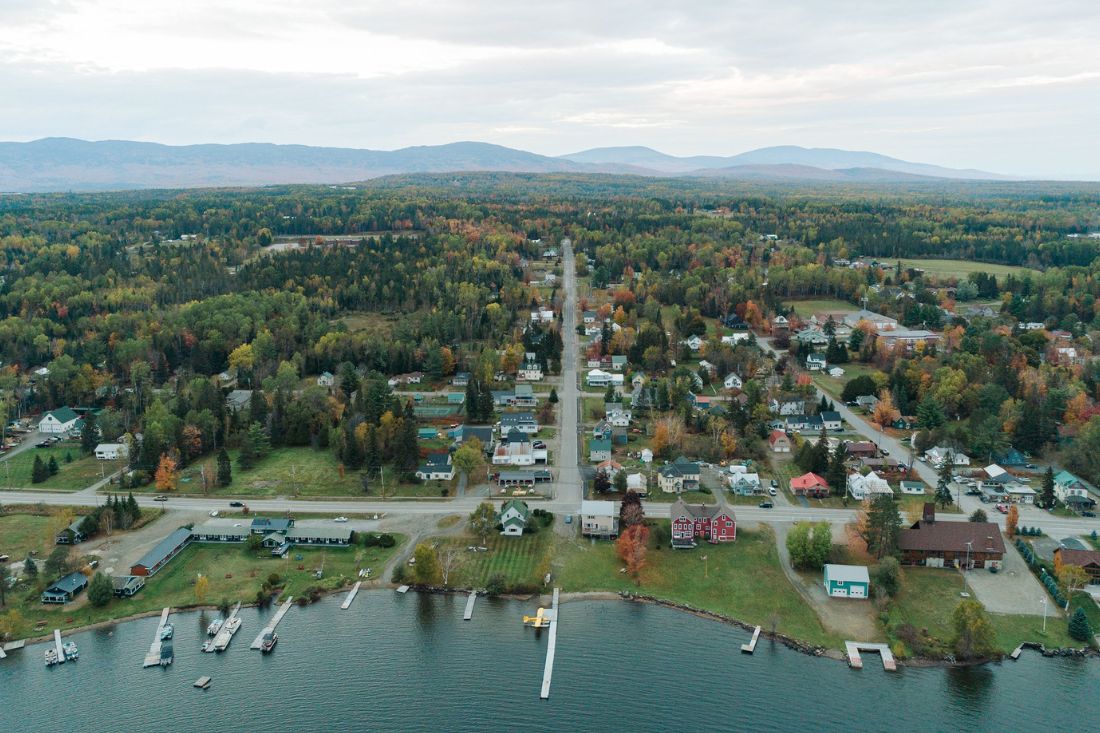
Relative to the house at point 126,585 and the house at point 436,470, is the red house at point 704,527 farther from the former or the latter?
the house at point 126,585

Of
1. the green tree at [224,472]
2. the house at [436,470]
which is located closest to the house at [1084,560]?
the house at [436,470]

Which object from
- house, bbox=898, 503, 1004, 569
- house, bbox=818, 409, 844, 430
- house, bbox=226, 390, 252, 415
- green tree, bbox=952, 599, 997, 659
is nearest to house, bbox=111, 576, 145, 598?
house, bbox=226, 390, 252, 415

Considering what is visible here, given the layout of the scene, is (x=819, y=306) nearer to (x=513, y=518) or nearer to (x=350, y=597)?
(x=513, y=518)

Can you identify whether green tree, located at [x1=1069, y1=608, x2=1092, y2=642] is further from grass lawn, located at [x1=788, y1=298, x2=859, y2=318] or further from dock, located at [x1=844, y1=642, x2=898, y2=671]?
grass lawn, located at [x1=788, y1=298, x2=859, y2=318]

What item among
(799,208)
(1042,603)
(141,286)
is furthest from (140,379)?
(799,208)

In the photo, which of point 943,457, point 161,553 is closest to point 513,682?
point 161,553
